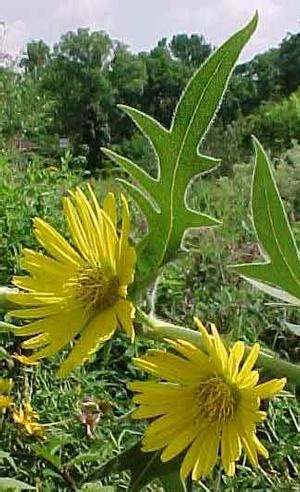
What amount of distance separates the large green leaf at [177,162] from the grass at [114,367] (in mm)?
700

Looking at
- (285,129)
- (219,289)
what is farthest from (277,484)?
(285,129)

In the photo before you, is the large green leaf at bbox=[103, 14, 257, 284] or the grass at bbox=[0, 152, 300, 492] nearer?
the large green leaf at bbox=[103, 14, 257, 284]

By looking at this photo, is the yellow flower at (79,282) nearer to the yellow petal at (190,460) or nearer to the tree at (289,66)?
the yellow petal at (190,460)

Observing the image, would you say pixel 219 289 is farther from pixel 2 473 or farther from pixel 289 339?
pixel 2 473

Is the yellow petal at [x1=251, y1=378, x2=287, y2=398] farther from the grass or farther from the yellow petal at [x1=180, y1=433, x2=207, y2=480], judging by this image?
the grass

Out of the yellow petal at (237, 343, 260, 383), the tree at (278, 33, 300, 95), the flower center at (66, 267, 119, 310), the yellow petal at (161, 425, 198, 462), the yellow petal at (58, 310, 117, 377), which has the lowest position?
the yellow petal at (161, 425, 198, 462)

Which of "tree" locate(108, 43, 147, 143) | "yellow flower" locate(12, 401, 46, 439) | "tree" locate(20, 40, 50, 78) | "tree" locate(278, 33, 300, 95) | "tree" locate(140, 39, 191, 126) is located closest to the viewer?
"yellow flower" locate(12, 401, 46, 439)

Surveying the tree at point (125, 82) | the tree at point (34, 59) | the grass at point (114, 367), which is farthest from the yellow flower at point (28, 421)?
the tree at point (125, 82)

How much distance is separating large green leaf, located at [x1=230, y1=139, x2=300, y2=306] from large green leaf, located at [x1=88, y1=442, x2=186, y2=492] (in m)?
0.10

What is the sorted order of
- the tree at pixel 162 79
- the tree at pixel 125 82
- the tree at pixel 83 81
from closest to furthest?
the tree at pixel 125 82 → the tree at pixel 162 79 → the tree at pixel 83 81

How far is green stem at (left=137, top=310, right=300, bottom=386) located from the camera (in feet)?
1.41

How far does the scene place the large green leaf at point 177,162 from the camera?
1.57 feet

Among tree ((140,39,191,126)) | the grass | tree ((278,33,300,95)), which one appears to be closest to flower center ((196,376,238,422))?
the grass

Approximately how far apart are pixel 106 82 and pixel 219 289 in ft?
47.3
